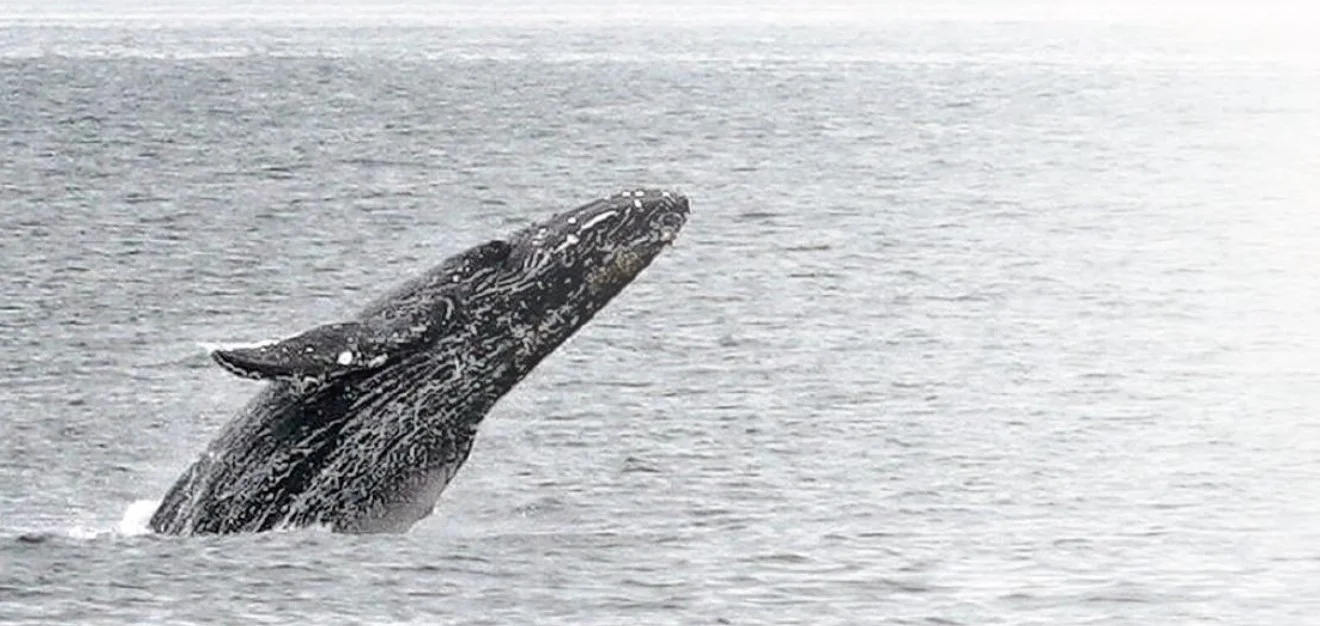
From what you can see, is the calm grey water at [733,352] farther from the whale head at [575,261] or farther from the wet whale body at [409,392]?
the whale head at [575,261]

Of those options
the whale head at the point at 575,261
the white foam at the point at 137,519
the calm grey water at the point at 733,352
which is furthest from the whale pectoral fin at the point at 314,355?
the white foam at the point at 137,519

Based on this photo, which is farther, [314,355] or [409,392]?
[409,392]

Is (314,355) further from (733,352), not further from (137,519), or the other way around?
(733,352)

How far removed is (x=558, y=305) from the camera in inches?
707

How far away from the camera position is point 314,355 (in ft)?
53.3

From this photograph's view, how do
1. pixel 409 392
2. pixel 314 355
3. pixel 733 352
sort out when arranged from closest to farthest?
1. pixel 314 355
2. pixel 409 392
3. pixel 733 352

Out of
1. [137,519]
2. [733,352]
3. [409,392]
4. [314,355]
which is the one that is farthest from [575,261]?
[733,352]

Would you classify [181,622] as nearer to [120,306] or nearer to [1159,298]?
Answer: [120,306]

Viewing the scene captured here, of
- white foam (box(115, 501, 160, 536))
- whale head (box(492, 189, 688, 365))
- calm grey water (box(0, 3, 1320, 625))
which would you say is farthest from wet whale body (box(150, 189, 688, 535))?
white foam (box(115, 501, 160, 536))

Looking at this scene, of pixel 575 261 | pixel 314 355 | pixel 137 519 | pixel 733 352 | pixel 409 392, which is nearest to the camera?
pixel 314 355

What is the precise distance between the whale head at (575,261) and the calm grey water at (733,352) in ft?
4.57

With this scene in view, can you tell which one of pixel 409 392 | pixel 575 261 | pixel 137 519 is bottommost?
pixel 137 519

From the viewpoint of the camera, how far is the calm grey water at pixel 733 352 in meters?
17.9

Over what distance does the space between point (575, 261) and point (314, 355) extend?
7.26 ft
